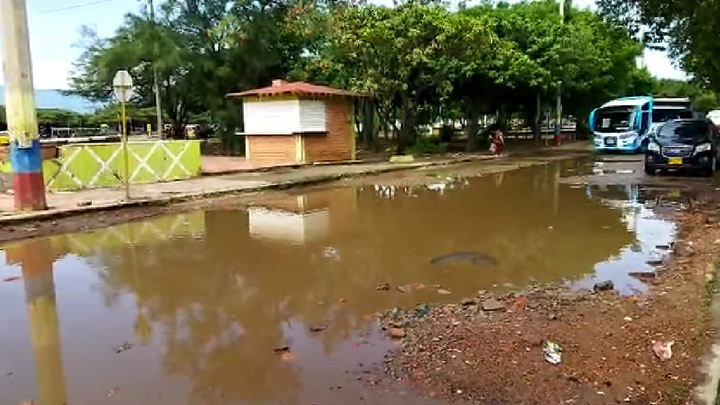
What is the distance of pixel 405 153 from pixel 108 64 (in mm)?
14408

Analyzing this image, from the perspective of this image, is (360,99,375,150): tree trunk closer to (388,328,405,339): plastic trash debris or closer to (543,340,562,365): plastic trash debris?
(388,328,405,339): plastic trash debris

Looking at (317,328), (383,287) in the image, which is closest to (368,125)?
(383,287)

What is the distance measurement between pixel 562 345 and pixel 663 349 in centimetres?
72

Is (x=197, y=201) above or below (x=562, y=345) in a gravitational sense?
above

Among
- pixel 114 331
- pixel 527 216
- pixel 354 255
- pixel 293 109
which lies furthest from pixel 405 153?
pixel 114 331

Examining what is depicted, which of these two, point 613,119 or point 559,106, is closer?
point 613,119

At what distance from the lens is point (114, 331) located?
5.88 meters

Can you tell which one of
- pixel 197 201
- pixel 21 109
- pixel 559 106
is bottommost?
pixel 197 201

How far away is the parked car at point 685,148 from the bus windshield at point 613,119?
952cm

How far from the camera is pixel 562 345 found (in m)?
4.99

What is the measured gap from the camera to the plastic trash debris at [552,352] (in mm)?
4730

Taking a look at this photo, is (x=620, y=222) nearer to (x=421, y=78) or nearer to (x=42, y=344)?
(x=42, y=344)

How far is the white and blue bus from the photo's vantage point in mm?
28797

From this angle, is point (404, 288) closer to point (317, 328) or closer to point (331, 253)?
point (317, 328)
